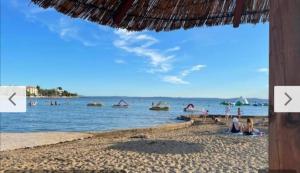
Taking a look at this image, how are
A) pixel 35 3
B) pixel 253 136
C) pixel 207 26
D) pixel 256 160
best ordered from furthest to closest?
1. pixel 253 136
2. pixel 256 160
3. pixel 207 26
4. pixel 35 3

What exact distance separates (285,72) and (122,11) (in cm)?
154

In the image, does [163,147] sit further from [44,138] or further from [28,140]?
[44,138]

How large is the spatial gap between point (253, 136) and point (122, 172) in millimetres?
8597

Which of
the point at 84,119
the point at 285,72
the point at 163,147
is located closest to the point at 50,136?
the point at 163,147

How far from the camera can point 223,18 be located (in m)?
2.67

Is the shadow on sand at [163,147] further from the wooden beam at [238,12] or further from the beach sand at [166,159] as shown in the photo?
the wooden beam at [238,12]

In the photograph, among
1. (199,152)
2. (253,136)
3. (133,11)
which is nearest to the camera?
(133,11)

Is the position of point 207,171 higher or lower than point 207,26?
lower

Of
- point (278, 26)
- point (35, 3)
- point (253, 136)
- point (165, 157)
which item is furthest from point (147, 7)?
point (253, 136)

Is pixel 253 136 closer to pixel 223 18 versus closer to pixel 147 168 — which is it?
pixel 147 168

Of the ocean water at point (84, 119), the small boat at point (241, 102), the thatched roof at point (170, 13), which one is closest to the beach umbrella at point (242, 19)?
the thatched roof at point (170, 13)

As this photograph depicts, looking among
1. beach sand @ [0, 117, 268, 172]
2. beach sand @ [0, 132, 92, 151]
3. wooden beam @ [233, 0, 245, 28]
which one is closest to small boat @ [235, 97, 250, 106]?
beach sand @ [0, 132, 92, 151]

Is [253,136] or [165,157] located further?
[253,136]

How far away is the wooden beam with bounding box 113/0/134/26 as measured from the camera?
7.83 ft
